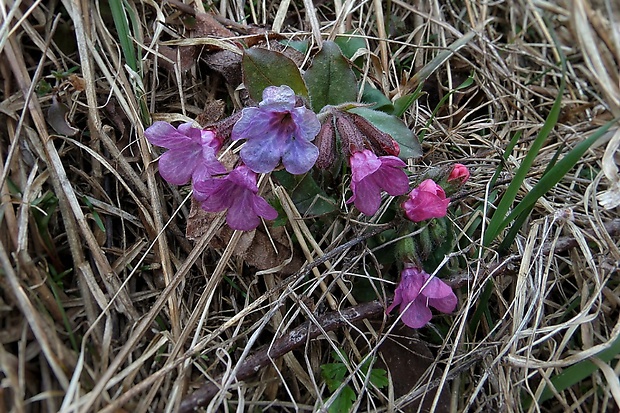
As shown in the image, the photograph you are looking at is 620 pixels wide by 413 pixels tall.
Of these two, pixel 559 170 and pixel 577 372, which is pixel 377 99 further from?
pixel 577 372

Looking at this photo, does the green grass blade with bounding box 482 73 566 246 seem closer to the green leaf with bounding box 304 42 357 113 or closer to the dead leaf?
the green leaf with bounding box 304 42 357 113

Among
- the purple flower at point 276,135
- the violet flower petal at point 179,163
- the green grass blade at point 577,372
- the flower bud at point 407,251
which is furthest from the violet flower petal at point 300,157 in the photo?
the green grass blade at point 577,372

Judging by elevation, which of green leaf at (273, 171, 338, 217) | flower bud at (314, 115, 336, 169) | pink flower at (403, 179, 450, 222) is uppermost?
flower bud at (314, 115, 336, 169)

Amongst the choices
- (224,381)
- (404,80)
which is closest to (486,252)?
(404,80)

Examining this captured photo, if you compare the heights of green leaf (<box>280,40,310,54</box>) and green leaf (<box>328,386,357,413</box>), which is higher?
green leaf (<box>280,40,310,54</box>)

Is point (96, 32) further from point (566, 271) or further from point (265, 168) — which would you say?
point (566, 271)

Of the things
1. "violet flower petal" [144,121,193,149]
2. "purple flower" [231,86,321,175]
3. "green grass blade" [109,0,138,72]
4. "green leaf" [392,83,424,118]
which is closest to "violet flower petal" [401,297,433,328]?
"purple flower" [231,86,321,175]

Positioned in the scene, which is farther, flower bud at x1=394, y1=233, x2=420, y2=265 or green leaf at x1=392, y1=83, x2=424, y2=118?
green leaf at x1=392, y1=83, x2=424, y2=118

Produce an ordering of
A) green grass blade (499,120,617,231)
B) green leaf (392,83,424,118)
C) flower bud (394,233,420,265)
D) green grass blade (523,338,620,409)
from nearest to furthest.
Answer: green grass blade (499,120,617,231), green grass blade (523,338,620,409), flower bud (394,233,420,265), green leaf (392,83,424,118)
